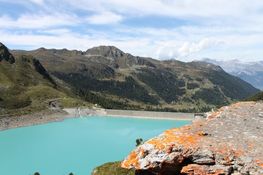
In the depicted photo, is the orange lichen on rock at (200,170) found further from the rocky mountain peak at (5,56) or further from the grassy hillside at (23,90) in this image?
the rocky mountain peak at (5,56)

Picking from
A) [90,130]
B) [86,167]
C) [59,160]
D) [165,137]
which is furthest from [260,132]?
[90,130]

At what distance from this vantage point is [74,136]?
317 feet

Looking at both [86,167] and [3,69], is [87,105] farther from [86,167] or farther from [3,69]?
[86,167]

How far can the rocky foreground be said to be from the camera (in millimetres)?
5852

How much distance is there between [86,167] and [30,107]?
224ft

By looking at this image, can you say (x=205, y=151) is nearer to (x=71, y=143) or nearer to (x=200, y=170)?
(x=200, y=170)

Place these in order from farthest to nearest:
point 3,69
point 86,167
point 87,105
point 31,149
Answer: point 3,69 → point 87,105 → point 31,149 → point 86,167

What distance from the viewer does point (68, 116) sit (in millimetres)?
129375

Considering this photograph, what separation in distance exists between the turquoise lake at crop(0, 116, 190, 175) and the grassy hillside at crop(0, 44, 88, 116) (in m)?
10.9

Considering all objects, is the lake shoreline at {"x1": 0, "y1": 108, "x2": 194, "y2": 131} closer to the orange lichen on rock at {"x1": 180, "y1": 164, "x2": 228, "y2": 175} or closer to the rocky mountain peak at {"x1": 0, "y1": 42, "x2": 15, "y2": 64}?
the rocky mountain peak at {"x1": 0, "y1": 42, "x2": 15, "y2": 64}

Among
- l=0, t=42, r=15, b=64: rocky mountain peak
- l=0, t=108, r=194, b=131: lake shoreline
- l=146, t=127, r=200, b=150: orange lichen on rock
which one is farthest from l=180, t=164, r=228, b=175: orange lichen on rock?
l=0, t=42, r=15, b=64: rocky mountain peak

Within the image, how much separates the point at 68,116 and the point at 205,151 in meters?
125

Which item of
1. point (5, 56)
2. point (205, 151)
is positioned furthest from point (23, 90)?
point (205, 151)

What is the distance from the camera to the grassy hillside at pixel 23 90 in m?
127
